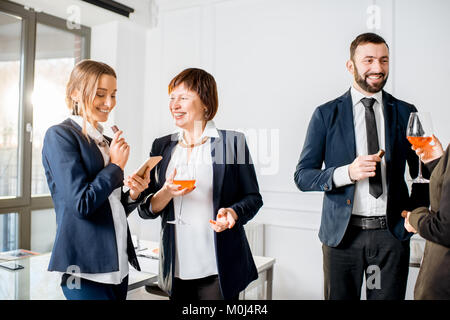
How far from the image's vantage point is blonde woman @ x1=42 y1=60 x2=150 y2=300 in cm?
122

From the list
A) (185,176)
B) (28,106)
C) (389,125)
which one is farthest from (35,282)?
(389,125)

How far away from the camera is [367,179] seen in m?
1.63

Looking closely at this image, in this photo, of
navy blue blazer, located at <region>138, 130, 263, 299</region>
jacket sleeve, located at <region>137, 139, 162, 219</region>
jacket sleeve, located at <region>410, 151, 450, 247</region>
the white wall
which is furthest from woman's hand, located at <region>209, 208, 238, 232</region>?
the white wall

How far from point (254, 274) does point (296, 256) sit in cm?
124

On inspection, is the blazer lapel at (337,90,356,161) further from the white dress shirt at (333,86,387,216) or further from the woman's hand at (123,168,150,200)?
the woman's hand at (123,168,150,200)

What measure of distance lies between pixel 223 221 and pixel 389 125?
0.86m

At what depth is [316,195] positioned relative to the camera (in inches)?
108

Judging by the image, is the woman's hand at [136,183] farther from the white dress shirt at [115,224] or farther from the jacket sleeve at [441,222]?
the jacket sleeve at [441,222]

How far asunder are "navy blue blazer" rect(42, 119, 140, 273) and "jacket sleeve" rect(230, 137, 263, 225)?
45 centimetres

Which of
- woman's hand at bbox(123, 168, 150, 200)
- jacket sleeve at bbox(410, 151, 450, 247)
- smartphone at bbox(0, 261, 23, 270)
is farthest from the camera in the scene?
smartphone at bbox(0, 261, 23, 270)

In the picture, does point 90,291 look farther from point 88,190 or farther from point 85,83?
point 85,83

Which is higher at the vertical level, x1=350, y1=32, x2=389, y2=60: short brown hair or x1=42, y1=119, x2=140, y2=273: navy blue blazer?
x1=350, y1=32, x2=389, y2=60: short brown hair
